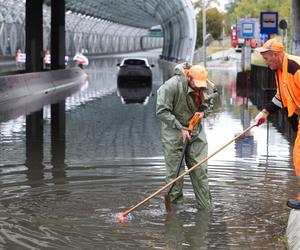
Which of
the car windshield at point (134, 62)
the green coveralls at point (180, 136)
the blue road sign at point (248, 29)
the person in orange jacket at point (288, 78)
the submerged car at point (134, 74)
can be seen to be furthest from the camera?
the car windshield at point (134, 62)

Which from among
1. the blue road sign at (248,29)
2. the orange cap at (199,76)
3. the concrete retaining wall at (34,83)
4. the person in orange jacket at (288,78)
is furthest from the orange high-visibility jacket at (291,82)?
the blue road sign at (248,29)

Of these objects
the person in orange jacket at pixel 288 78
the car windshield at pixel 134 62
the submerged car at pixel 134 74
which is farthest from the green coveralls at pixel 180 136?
the car windshield at pixel 134 62

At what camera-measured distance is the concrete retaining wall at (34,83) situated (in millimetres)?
25766

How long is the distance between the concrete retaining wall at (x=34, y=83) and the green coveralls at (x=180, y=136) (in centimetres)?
1700

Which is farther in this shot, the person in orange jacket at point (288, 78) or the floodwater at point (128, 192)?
the floodwater at point (128, 192)

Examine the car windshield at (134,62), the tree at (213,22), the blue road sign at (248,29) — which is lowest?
the car windshield at (134,62)

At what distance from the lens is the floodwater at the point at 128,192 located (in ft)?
23.5

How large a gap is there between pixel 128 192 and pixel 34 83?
2142 cm

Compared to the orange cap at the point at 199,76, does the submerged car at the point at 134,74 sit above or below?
below

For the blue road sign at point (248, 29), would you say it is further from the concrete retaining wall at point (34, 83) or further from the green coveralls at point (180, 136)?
the green coveralls at point (180, 136)

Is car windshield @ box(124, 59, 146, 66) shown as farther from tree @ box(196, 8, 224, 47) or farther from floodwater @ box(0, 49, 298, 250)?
tree @ box(196, 8, 224, 47)

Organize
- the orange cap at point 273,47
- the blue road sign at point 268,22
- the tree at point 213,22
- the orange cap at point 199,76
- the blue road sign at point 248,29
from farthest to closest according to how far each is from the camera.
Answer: the tree at point 213,22, the blue road sign at point 248,29, the blue road sign at point 268,22, the orange cap at point 199,76, the orange cap at point 273,47

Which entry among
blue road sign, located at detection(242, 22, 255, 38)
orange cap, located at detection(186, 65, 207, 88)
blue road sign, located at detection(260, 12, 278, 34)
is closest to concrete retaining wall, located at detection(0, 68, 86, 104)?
blue road sign, located at detection(242, 22, 255, 38)

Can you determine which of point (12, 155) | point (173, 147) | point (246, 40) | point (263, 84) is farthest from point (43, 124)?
point (246, 40)
